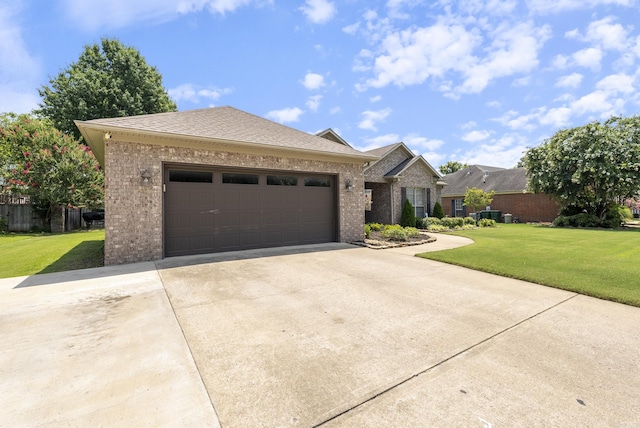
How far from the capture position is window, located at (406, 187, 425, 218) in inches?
685

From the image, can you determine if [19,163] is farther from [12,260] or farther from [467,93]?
[467,93]

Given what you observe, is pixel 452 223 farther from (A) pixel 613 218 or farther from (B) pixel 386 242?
(A) pixel 613 218

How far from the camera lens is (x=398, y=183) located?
16.8 metres

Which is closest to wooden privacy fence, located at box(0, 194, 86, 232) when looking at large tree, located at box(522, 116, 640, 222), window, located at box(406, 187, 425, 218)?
window, located at box(406, 187, 425, 218)

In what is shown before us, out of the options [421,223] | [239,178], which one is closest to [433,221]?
[421,223]

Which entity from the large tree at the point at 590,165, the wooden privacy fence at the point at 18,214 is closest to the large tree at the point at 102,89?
the wooden privacy fence at the point at 18,214

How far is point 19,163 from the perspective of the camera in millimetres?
15969

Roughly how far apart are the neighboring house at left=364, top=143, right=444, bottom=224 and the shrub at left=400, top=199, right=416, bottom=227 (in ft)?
1.53

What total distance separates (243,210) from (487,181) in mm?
26760

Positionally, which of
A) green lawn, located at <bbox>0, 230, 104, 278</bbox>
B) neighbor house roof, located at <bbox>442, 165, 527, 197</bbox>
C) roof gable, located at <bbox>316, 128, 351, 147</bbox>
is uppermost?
roof gable, located at <bbox>316, 128, 351, 147</bbox>

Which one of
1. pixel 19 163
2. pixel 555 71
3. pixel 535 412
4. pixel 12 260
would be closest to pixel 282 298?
pixel 535 412

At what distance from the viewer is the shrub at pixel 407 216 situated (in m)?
16.0

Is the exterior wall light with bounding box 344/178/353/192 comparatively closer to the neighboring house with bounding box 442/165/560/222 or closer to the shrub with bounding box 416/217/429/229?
the shrub with bounding box 416/217/429/229

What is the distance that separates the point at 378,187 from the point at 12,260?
15976 millimetres
